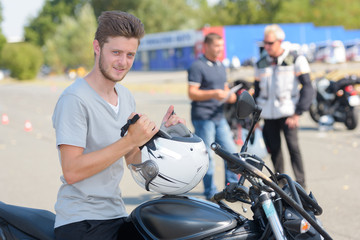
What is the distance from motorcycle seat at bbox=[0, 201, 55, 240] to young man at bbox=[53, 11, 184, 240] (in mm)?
126

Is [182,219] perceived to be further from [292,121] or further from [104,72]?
[292,121]

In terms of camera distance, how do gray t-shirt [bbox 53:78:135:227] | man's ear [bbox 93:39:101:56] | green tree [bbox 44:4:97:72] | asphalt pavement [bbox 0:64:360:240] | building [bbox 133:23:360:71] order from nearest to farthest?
gray t-shirt [bbox 53:78:135:227]
man's ear [bbox 93:39:101:56]
asphalt pavement [bbox 0:64:360:240]
building [bbox 133:23:360:71]
green tree [bbox 44:4:97:72]

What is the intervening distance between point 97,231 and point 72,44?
206ft

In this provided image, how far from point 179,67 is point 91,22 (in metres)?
15.9

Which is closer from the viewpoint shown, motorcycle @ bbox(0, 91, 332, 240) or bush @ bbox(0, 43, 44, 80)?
motorcycle @ bbox(0, 91, 332, 240)

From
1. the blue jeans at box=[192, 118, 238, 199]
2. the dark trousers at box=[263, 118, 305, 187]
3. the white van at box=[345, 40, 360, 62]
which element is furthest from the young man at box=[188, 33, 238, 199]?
the white van at box=[345, 40, 360, 62]

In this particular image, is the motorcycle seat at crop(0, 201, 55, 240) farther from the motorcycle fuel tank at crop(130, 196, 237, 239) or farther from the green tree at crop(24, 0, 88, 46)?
the green tree at crop(24, 0, 88, 46)

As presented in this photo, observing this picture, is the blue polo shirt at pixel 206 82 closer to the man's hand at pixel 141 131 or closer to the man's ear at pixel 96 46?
the man's ear at pixel 96 46

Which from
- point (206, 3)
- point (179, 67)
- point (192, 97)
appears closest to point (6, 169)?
point (192, 97)

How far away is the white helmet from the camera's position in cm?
213

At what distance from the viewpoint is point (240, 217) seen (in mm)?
2207

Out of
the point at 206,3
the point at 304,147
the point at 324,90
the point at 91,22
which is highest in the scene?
the point at 206,3

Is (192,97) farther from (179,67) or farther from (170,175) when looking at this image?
(179,67)

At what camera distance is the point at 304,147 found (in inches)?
358
